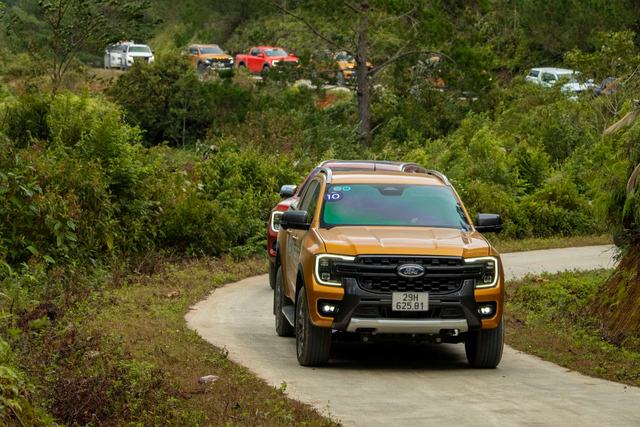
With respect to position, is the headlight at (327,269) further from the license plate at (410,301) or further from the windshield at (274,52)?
the windshield at (274,52)

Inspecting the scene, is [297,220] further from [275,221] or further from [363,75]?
[363,75]

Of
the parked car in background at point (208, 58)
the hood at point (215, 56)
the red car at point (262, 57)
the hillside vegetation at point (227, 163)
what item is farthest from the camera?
the hood at point (215, 56)

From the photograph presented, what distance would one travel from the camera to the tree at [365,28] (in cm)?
3719

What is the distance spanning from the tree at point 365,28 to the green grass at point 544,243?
14.9 m

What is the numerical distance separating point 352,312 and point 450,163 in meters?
19.4

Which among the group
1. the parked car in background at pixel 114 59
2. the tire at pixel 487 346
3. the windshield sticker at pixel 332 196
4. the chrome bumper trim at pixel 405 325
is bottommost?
the parked car in background at pixel 114 59

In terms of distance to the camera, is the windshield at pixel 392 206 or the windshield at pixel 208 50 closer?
the windshield at pixel 392 206

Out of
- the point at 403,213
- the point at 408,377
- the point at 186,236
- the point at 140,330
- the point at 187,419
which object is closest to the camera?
the point at 187,419

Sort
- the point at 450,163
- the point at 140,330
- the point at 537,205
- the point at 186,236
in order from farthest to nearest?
the point at 450,163
the point at 537,205
the point at 186,236
the point at 140,330

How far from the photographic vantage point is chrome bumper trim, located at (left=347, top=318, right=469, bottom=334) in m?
8.68

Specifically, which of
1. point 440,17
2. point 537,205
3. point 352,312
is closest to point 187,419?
point 352,312

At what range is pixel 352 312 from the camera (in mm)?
8773

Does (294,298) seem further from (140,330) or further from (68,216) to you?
(68,216)

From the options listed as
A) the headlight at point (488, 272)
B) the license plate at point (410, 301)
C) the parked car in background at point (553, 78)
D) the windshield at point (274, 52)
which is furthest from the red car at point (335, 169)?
the windshield at point (274, 52)
